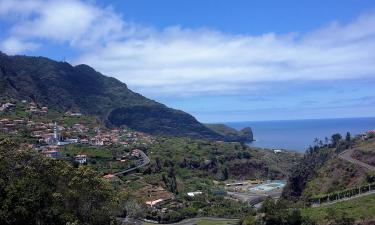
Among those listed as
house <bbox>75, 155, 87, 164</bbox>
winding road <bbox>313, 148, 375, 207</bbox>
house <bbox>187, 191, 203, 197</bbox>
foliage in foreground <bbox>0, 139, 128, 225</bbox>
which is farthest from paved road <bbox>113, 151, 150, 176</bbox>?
foliage in foreground <bbox>0, 139, 128, 225</bbox>

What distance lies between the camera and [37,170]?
26203mm

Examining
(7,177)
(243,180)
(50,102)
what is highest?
(50,102)

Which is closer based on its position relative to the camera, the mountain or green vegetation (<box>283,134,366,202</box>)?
green vegetation (<box>283,134,366,202</box>)

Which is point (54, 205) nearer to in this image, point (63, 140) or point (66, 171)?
point (66, 171)

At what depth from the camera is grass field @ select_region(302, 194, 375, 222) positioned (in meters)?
38.7

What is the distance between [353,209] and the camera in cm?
Result: 4100

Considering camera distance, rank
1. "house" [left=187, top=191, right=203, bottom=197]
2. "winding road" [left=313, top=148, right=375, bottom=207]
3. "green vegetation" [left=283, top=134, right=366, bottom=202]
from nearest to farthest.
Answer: "winding road" [left=313, top=148, right=375, bottom=207], "green vegetation" [left=283, top=134, right=366, bottom=202], "house" [left=187, top=191, right=203, bottom=197]

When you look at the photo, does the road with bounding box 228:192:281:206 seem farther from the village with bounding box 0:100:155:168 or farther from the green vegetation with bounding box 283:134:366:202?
the village with bounding box 0:100:155:168

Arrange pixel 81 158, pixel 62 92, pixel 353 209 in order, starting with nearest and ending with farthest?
pixel 353 209, pixel 81 158, pixel 62 92

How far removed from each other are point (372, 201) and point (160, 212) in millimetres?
20873

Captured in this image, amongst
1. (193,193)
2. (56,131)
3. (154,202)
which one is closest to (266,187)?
(193,193)

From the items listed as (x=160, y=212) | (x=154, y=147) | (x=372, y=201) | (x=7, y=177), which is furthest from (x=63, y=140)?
(x=7, y=177)

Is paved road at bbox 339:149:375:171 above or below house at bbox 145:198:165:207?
above

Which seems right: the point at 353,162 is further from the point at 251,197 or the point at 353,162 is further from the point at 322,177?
the point at 251,197
